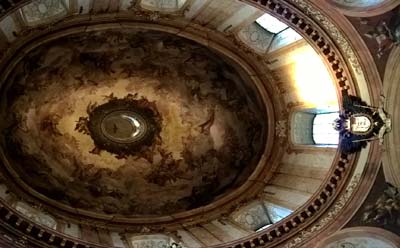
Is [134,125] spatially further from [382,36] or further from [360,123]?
[382,36]

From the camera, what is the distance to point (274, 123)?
2489cm

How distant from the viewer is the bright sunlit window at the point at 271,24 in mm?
22812

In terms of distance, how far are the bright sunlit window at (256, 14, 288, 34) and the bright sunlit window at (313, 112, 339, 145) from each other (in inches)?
124

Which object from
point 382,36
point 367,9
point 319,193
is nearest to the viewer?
point 367,9

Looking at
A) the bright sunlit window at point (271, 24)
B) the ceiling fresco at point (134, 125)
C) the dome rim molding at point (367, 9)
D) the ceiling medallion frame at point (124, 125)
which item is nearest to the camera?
the dome rim molding at point (367, 9)

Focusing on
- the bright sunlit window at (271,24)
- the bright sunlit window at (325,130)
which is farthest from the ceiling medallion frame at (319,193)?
the bright sunlit window at (271,24)

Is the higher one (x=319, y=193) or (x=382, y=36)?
(x=382, y=36)

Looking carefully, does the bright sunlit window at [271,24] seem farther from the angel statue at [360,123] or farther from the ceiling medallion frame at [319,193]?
the angel statue at [360,123]

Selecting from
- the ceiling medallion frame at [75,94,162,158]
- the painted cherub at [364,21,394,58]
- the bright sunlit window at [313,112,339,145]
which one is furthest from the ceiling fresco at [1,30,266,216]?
the painted cherub at [364,21,394,58]

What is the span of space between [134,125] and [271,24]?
7.11m

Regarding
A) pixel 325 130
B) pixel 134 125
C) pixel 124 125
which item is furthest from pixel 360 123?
pixel 124 125

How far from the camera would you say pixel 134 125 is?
27141 millimetres

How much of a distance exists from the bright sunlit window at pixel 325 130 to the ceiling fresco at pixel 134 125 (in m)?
2.59

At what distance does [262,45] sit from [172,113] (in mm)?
5056
